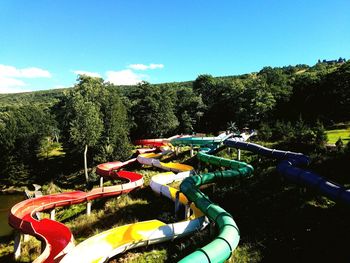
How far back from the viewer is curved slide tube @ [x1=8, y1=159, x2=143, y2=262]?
12.9 m

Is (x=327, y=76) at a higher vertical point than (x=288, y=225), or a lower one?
higher

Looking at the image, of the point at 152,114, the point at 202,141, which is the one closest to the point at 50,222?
the point at 202,141

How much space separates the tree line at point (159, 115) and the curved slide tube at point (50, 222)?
16109mm

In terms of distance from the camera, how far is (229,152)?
31.9 m

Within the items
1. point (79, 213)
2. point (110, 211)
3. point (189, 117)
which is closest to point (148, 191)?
point (110, 211)

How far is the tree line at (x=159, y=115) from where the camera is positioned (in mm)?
37156

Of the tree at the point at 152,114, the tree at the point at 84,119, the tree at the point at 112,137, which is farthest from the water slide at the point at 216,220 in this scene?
the tree at the point at 152,114

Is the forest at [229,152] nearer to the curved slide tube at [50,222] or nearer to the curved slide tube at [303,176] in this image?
the curved slide tube at [303,176]

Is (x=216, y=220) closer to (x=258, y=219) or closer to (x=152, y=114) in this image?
(x=258, y=219)

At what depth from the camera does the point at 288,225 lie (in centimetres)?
1462

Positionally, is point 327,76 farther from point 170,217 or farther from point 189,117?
point 170,217

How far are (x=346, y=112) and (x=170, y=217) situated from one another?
142 feet

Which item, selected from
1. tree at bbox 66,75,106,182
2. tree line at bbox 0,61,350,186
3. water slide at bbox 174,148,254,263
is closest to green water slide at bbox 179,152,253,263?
water slide at bbox 174,148,254,263

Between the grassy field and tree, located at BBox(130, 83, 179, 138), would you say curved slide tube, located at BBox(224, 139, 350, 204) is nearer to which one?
the grassy field
